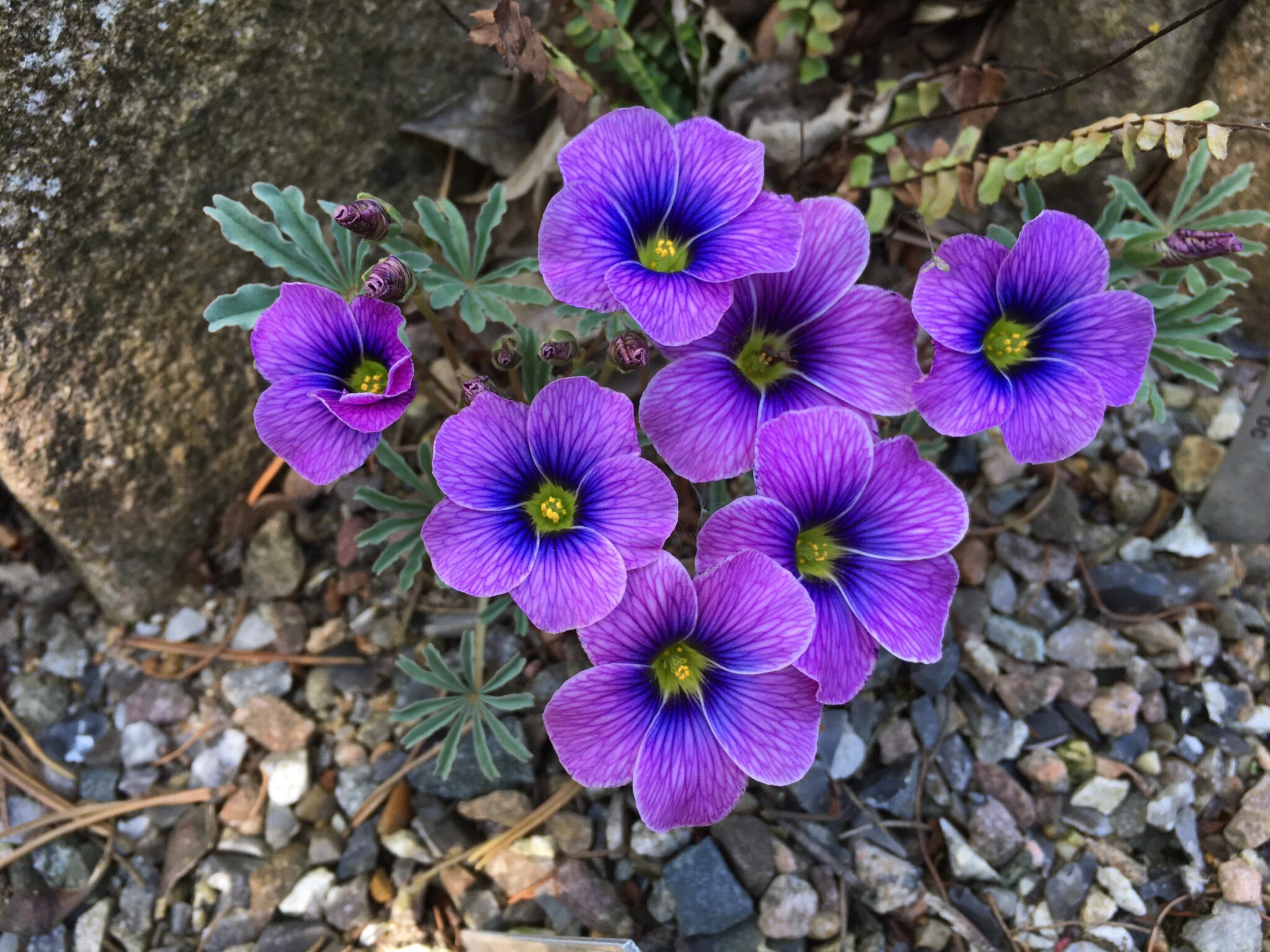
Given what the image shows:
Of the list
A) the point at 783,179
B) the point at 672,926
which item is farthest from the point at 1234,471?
the point at 672,926

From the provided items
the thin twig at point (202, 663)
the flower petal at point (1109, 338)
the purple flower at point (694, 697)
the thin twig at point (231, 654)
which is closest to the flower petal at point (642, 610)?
the purple flower at point (694, 697)

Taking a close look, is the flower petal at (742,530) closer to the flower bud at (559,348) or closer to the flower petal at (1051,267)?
the flower bud at (559,348)

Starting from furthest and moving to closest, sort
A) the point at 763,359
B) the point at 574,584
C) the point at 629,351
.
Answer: the point at 763,359 → the point at 629,351 → the point at 574,584

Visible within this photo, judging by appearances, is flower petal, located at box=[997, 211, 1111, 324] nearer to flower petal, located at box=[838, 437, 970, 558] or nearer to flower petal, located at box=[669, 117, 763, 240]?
flower petal, located at box=[838, 437, 970, 558]

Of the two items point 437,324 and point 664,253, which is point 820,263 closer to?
point 664,253

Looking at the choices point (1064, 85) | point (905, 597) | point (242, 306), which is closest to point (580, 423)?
point (905, 597)

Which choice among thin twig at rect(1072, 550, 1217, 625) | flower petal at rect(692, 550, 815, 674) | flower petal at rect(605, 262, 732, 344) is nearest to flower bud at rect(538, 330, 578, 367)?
flower petal at rect(605, 262, 732, 344)
